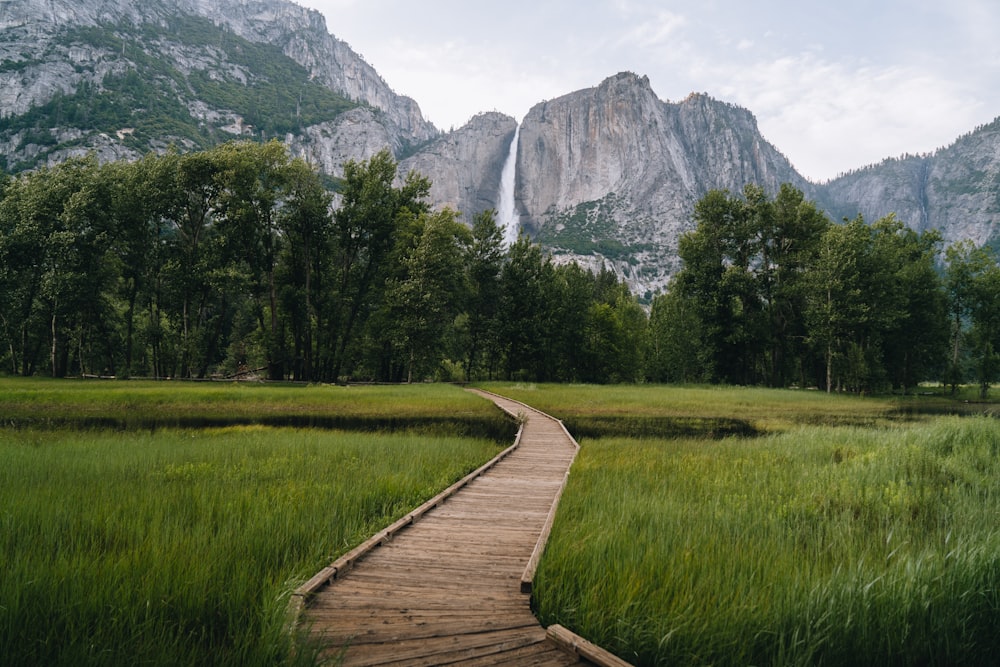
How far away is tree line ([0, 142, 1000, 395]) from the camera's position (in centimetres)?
3600

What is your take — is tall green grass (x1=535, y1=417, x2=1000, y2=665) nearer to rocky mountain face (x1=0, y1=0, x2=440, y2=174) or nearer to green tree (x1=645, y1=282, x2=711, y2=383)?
green tree (x1=645, y1=282, x2=711, y2=383)

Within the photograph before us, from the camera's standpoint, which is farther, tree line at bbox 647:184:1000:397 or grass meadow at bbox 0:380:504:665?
tree line at bbox 647:184:1000:397

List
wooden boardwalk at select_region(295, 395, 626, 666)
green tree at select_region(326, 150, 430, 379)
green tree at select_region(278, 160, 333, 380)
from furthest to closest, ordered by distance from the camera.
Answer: green tree at select_region(326, 150, 430, 379) < green tree at select_region(278, 160, 333, 380) < wooden boardwalk at select_region(295, 395, 626, 666)

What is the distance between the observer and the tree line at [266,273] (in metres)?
35.1

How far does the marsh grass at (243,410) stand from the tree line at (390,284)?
48.1 ft

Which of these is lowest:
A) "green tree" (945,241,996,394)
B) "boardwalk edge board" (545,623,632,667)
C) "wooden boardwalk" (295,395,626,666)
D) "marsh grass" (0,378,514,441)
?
"marsh grass" (0,378,514,441)

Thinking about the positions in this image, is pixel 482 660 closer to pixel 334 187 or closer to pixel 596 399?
pixel 596 399

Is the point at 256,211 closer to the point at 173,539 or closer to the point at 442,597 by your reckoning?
the point at 173,539

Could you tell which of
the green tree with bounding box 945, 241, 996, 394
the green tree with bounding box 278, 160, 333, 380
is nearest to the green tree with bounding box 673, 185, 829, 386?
the green tree with bounding box 945, 241, 996, 394

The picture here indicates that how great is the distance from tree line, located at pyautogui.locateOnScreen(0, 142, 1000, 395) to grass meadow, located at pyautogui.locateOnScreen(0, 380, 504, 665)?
2842 centimetres

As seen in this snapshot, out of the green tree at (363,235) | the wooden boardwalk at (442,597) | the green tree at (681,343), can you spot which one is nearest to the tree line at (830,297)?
the green tree at (681,343)

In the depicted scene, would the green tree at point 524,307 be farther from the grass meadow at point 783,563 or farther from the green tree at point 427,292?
the grass meadow at point 783,563

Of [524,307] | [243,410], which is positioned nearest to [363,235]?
[524,307]

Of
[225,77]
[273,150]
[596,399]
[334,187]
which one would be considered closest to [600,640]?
[596,399]
